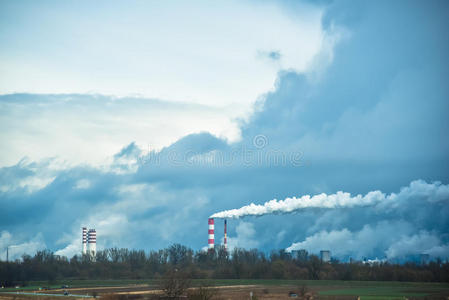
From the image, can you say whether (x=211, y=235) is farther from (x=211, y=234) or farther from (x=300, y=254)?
(x=300, y=254)

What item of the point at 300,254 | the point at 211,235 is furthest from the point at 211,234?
the point at 300,254

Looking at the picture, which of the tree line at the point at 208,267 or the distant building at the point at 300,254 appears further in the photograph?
the distant building at the point at 300,254

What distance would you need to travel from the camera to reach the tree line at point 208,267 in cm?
14062

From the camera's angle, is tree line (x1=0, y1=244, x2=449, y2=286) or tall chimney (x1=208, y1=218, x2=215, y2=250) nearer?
tree line (x1=0, y1=244, x2=449, y2=286)

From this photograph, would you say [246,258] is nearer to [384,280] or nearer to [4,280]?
[384,280]

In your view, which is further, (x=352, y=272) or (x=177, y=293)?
(x=352, y=272)

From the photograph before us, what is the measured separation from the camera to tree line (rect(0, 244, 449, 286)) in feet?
461

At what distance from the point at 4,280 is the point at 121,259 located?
52.4 metres

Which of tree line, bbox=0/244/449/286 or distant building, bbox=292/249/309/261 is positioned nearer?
tree line, bbox=0/244/449/286

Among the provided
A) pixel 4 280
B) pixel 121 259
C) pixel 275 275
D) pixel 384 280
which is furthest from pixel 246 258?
pixel 4 280

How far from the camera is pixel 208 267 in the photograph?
178 metres

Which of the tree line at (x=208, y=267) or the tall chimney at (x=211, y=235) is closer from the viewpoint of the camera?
the tree line at (x=208, y=267)

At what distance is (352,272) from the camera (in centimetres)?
14300

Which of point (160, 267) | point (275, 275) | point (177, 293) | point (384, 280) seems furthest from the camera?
point (160, 267)
